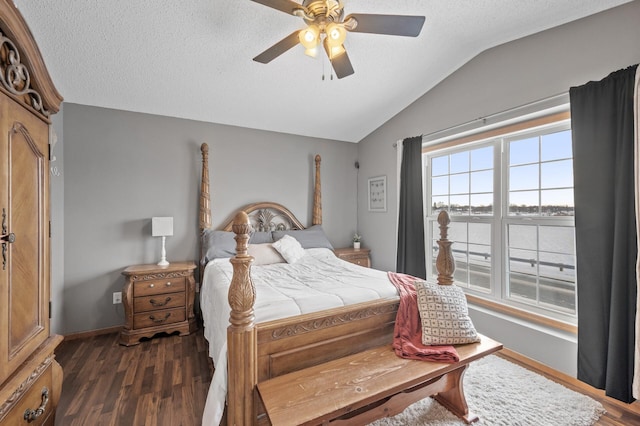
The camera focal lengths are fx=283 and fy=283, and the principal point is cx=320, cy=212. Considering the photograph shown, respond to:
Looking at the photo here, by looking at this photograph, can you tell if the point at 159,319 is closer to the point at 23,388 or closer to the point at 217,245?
the point at 217,245

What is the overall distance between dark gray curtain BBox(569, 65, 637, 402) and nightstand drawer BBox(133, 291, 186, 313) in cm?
352

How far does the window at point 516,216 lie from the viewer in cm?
239

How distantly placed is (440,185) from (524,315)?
1575 mm

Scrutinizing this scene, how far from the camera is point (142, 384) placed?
7.06 ft

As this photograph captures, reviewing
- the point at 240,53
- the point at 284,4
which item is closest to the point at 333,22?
the point at 284,4

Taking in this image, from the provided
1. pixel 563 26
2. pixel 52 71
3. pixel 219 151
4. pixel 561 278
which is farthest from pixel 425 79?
pixel 52 71

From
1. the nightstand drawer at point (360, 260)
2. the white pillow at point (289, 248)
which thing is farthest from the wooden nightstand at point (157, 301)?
the nightstand drawer at point (360, 260)

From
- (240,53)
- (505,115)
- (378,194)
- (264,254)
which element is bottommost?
(264,254)

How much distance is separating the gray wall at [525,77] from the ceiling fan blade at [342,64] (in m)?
1.55

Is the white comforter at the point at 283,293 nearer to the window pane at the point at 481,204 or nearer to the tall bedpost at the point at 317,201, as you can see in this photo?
the tall bedpost at the point at 317,201

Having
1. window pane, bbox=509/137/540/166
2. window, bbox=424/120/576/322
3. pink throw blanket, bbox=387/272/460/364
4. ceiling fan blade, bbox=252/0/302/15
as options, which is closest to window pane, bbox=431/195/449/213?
window, bbox=424/120/576/322

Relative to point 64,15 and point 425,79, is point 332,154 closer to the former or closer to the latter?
point 425,79

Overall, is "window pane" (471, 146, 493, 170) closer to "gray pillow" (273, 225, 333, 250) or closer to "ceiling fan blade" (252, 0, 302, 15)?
"gray pillow" (273, 225, 333, 250)

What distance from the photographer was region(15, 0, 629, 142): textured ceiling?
6.63ft
